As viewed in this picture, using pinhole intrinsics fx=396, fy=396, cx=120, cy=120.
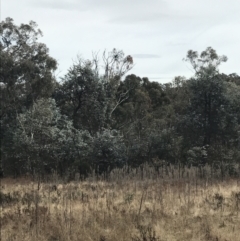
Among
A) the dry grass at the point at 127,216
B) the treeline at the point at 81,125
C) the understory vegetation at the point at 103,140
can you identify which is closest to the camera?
the dry grass at the point at 127,216

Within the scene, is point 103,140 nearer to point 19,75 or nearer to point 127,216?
point 19,75

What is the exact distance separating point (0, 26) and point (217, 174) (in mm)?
16396

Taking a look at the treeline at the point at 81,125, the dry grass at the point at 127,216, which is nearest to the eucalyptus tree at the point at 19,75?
the treeline at the point at 81,125

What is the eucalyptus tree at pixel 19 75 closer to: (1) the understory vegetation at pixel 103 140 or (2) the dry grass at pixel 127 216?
(1) the understory vegetation at pixel 103 140

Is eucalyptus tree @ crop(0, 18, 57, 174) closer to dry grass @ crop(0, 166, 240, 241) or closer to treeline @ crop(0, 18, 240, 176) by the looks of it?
treeline @ crop(0, 18, 240, 176)

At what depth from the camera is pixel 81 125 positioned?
27.6 m

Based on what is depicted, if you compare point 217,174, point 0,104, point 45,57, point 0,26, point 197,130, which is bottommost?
point 217,174

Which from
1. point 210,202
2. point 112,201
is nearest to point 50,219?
point 112,201

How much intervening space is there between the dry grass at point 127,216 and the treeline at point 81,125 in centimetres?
949

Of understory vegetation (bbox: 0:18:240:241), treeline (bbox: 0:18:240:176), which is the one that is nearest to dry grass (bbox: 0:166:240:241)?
understory vegetation (bbox: 0:18:240:241)

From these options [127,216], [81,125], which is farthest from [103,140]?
[127,216]

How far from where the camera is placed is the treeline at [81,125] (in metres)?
22.7

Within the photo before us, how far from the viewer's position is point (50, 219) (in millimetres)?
8469

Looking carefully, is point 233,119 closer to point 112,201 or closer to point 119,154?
point 119,154
